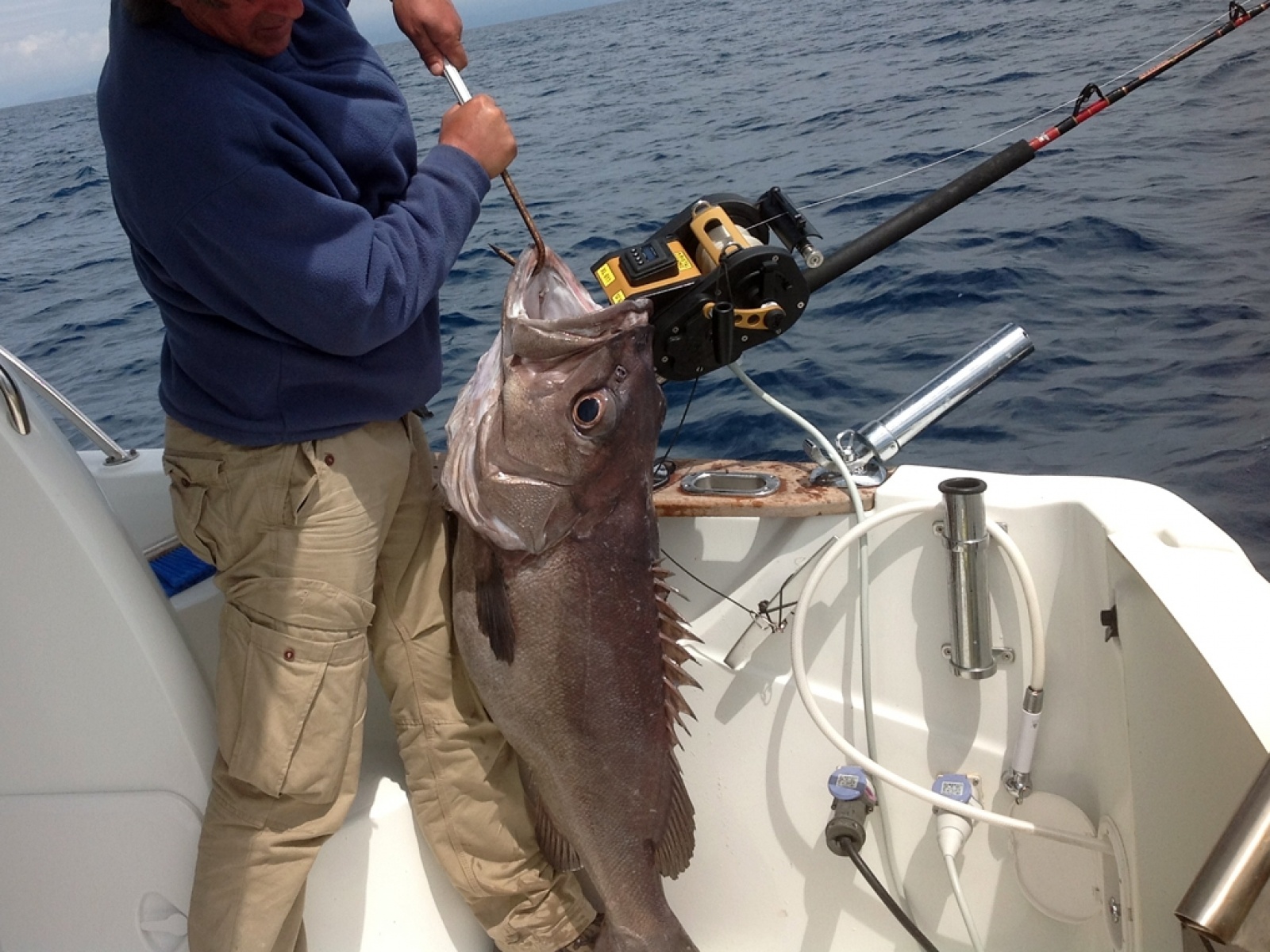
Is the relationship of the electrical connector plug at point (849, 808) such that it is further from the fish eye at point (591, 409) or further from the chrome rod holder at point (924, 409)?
the fish eye at point (591, 409)

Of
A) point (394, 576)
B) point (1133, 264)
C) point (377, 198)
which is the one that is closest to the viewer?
point (377, 198)

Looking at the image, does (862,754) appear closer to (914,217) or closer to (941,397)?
(941,397)

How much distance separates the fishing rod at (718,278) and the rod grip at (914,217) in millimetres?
23

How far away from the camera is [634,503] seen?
2.27 meters

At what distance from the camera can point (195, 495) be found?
2225mm

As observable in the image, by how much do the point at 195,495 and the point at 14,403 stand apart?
1.26ft

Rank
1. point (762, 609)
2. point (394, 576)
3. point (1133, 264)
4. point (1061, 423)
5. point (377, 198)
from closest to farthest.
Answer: point (377, 198) → point (394, 576) → point (762, 609) → point (1061, 423) → point (1133, 264)

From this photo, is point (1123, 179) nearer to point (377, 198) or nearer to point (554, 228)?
point (554, 228)

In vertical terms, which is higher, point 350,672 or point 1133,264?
point 350,672

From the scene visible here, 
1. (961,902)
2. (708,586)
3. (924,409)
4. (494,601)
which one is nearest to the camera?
(494,601)

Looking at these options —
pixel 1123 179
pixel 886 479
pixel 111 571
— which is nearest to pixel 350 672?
pixel 111 571

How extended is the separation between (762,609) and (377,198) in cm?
132

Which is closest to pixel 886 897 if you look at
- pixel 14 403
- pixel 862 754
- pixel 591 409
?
pixel 862 754

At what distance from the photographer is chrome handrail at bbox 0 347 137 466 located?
2.12m
